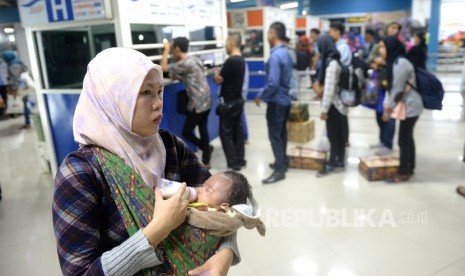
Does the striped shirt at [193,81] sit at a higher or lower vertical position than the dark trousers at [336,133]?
higher

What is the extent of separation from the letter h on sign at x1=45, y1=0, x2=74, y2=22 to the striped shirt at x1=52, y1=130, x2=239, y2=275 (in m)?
2.88

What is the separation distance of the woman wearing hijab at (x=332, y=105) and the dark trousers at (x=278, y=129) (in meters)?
0.41

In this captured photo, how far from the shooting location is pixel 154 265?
93cm

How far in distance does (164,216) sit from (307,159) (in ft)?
11.1

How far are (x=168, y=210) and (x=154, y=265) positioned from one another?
0.51 ft

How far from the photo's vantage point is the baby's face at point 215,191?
1.24 metres

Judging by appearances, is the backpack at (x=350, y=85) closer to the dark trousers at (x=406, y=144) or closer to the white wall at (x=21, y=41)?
the dark trousers at (x=406, y=144)

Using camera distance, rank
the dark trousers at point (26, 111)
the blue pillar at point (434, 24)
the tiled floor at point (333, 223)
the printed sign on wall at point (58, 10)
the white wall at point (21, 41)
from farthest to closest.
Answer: the white wall at point (21, 41) → the blue pillar at point (434, 24) → the dark trousers at point (26, 111) → the printed sign on wall at point (58, 10) → the tiled floor at point (333, 223)

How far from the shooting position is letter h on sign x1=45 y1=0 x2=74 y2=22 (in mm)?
3289

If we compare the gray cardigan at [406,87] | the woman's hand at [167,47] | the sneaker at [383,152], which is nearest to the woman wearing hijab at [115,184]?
the woman's hand at [167,47]

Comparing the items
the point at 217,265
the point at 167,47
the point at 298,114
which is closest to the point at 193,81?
the point at 167,47

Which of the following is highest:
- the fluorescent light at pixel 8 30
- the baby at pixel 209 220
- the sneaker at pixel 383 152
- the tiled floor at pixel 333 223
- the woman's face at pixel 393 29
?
the fluorescent light at pixel 8 30

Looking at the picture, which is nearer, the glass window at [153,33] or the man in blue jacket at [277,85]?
the man in blue jacket at [277,85]

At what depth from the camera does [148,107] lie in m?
0.99
